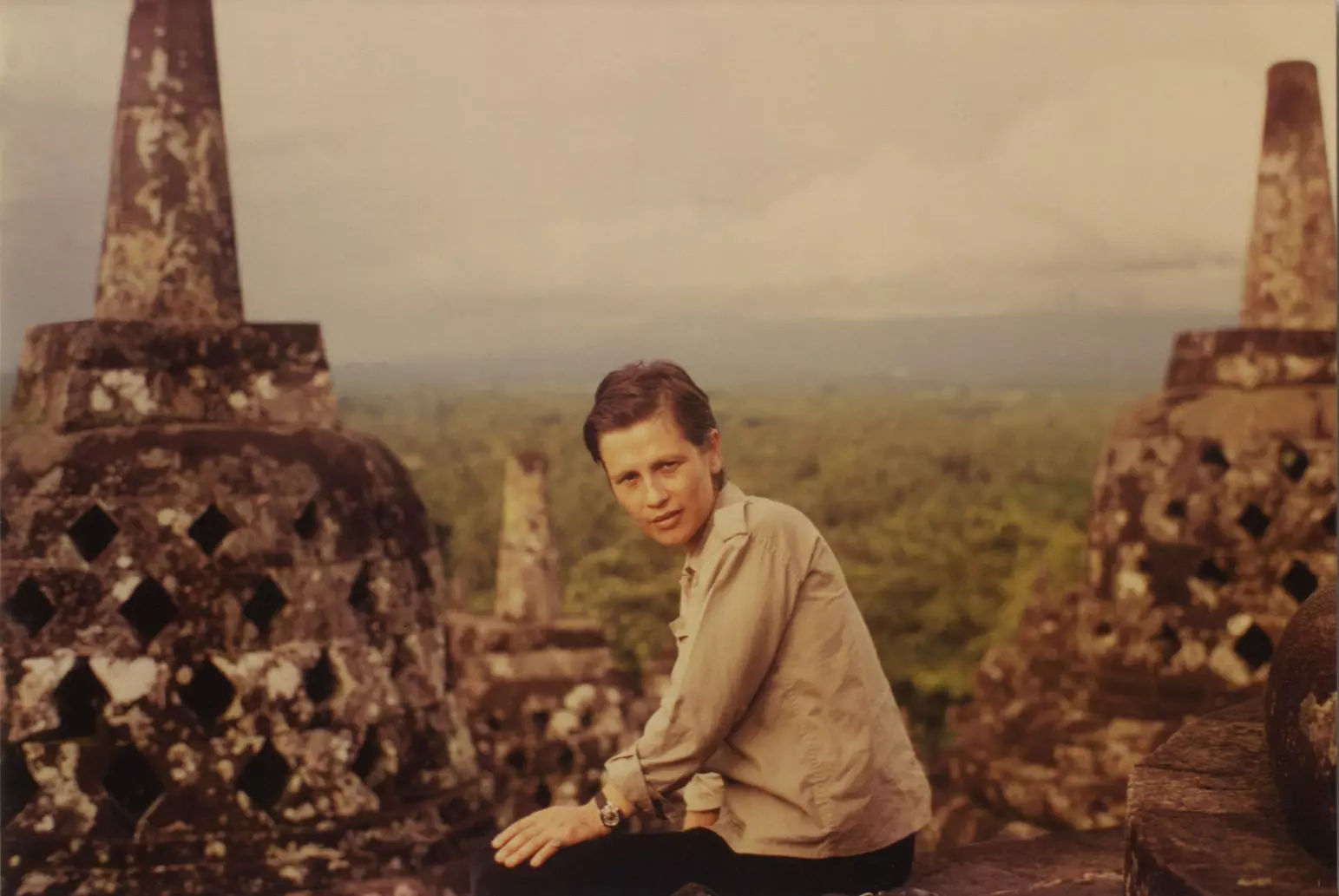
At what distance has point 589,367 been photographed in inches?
166

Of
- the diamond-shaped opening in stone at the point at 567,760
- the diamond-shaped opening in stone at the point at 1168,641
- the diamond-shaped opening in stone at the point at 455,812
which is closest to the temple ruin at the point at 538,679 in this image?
the diamond-shaped opening in stone at the point at 567,760

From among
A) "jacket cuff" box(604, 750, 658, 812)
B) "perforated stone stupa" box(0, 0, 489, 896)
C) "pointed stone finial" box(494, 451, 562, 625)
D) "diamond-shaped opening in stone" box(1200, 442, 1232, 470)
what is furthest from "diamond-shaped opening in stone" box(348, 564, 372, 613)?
"diamond-shaped opening in stone" box(1200, 442, 1232, 470)

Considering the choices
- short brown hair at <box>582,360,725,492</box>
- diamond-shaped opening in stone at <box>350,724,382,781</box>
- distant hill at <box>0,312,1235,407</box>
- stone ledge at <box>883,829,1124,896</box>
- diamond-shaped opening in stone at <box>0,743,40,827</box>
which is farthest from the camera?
distant hill at <box>0,312,1235,407</box>

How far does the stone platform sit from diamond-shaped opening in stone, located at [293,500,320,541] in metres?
2.12

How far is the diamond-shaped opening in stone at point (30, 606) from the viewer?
3.72 meters

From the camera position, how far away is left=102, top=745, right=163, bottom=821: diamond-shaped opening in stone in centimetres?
372

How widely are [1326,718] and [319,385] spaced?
8.92ft

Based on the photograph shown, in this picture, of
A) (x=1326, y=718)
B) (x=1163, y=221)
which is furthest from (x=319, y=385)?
(x=1163, y=221)

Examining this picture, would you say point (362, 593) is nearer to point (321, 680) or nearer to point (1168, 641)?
point (321, 680)

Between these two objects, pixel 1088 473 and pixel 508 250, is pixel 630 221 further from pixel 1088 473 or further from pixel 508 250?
pixel 1088 473

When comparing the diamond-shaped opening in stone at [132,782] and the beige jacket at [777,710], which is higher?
the beige jacket at [777,710]

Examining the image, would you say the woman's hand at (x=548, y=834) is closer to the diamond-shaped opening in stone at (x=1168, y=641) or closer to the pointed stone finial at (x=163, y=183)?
the pointed stone finial at (x=163, y=183)

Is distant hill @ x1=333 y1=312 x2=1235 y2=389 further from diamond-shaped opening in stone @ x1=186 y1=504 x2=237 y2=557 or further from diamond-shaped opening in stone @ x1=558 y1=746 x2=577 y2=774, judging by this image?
diamond-shaped opening in stone @ x1=558 y1=746 x2=577 y2=774

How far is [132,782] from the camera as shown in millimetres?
3748
